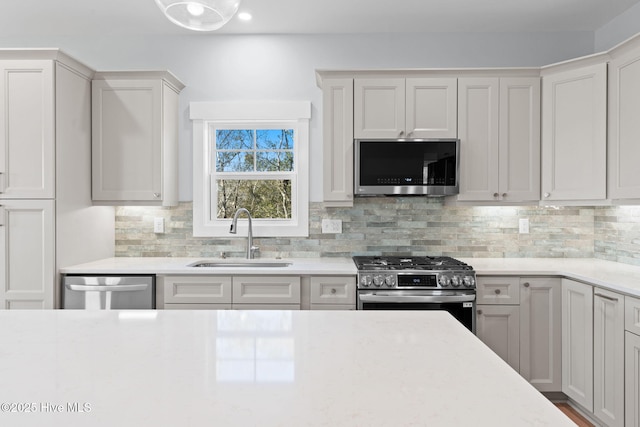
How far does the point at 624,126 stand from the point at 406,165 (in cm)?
132

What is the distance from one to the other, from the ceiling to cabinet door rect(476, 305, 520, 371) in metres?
2.09

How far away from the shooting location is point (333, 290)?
8.84ft

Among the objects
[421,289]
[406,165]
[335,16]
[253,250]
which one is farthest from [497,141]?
[253,250]

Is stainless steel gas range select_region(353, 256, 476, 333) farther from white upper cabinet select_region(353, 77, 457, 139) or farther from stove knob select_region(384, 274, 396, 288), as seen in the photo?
white upper cabinet select_region(353, 77, 457, 139)

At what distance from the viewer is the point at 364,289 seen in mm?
2648

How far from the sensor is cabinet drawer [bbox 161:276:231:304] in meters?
2.70

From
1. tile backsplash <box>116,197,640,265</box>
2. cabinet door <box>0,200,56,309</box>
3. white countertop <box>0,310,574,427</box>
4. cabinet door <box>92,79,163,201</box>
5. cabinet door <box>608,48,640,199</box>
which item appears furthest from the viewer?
tile backsplash <box>116,197,640,265</box>

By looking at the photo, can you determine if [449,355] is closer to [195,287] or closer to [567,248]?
[195,287]

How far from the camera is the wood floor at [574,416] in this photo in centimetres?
246

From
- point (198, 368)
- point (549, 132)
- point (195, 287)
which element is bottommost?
point (195, 287)

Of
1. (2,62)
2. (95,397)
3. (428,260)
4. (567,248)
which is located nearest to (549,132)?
(567,248)

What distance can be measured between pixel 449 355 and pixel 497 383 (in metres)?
0.17

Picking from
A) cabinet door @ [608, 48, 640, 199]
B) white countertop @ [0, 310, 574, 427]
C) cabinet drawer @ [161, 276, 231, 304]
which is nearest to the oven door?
cabinet drawer @ [161, 276, 231, 304]

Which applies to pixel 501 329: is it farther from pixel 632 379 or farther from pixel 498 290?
pixel 632 379
